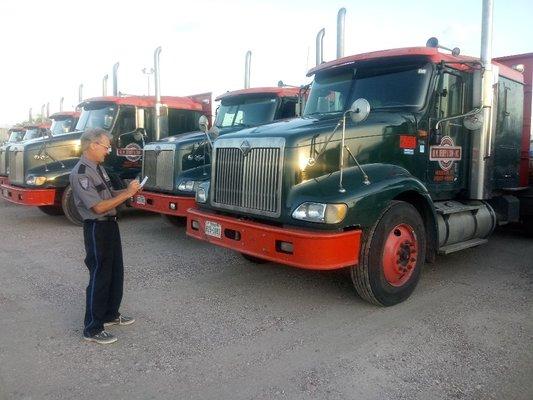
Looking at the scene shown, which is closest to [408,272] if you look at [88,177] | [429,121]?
[429,121]

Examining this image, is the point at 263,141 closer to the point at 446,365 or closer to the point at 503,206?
the point at 446,365

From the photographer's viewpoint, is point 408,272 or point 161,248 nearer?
point 408,272

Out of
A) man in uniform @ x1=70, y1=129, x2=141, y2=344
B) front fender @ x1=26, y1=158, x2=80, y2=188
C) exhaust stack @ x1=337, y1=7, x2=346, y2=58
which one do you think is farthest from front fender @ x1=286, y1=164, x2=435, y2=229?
front fender @ x1=26, y1=158, x2=80, y2=188

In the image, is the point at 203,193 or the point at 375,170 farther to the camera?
the point at 203,193

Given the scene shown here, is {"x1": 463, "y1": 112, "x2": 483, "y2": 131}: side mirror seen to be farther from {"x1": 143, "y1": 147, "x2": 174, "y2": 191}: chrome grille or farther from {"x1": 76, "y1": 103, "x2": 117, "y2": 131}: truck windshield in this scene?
{"x1": 76, "y1": 103, "x2": 117, "y2": 131}: truck windshield

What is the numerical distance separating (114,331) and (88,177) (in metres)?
1.35

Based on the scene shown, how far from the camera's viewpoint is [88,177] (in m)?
3.71

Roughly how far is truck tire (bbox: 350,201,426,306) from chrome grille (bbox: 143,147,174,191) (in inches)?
160

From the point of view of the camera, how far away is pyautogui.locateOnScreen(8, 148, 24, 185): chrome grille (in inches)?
364

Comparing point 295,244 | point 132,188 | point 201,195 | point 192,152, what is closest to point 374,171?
point 295,244

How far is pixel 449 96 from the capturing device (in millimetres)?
5707

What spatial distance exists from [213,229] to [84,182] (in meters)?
1.63

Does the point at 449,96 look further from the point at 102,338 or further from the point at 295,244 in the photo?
the point at 102,338

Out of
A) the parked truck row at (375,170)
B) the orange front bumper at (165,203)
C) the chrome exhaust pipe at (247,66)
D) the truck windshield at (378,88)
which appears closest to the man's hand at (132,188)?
the parked truck row at (375,170)
